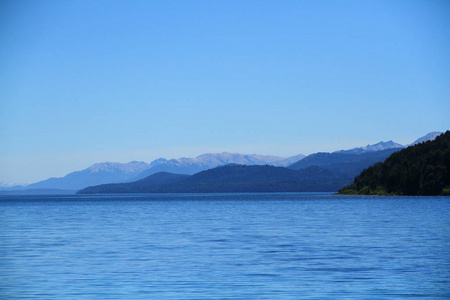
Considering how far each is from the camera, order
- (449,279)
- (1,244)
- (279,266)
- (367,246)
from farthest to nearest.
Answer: (1,244) → (367,246) → (279,266) → (449,279)

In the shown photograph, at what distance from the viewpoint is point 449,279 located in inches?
1308


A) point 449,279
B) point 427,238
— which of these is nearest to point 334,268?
point 449,279

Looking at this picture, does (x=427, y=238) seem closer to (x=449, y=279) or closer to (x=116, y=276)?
(x=449, y=279)

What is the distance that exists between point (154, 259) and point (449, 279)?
64.4 feet

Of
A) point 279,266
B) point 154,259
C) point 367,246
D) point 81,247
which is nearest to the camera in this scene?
point 279,266

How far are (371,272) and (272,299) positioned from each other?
30.9 feet

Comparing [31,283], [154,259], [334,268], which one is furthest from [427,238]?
[31,283]

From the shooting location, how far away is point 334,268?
124 ft

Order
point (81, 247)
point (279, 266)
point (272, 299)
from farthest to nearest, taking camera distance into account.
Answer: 1. point (81, 247)
2. point (279, 266)
3. point (272, 299)

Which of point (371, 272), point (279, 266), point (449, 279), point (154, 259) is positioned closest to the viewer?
point (449, 279)

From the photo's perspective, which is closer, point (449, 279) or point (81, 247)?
point (449, 279)

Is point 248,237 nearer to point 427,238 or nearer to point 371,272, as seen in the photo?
point 427,238

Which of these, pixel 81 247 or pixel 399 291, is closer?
pixel 399 291

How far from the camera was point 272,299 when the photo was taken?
2873cm
